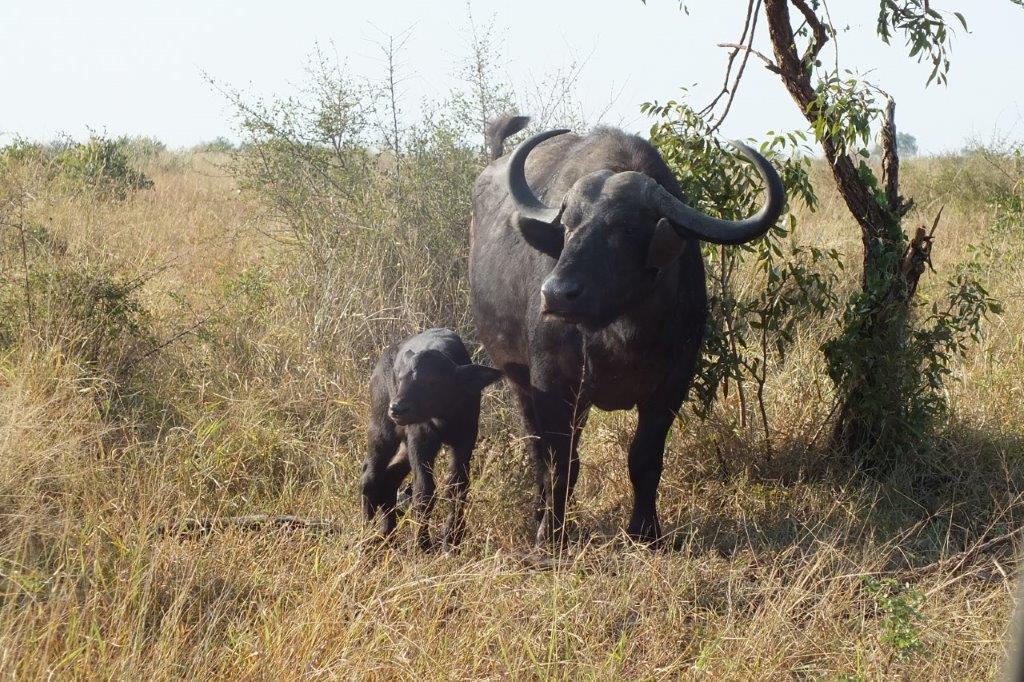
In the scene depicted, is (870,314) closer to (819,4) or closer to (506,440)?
(819,4)

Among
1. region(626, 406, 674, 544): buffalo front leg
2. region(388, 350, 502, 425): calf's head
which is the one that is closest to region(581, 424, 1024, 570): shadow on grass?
region(626, 406, 674, 544): buffalo front leg

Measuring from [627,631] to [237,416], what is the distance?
9.09ft

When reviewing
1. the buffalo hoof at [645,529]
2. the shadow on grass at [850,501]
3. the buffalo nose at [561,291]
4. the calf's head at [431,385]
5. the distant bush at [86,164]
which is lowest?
the buffalo hoof at [645,529]

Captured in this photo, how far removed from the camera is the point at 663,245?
441cm

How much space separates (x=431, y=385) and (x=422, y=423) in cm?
18

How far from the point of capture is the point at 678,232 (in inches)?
180

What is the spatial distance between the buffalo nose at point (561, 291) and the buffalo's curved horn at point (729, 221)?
1.80ft

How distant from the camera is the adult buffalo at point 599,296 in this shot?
4.41 m

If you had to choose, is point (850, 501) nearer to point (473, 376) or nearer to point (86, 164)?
point (473, 376)

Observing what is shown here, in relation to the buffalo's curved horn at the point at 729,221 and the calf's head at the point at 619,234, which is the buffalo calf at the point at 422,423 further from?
the buffalo's curved horn at the point at 729,221

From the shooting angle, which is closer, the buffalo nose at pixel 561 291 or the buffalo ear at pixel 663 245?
the buffalo nose at pixel 561 291

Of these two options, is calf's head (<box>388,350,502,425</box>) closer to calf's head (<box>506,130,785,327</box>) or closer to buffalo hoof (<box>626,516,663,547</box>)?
calf's head (<box>506,130,785,327</box>)

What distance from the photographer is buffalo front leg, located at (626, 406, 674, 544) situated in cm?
497

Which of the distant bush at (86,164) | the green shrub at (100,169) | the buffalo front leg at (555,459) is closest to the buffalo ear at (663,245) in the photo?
the buffalo front leg at (555,459)
